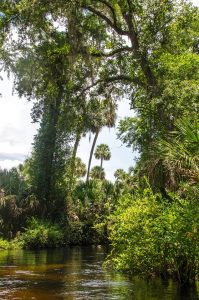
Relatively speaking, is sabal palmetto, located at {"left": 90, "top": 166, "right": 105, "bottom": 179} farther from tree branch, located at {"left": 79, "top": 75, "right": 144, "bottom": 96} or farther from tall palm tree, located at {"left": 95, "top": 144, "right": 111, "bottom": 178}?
tree branch, located at {"left": 79, "top": 75, "right": 144, "bottom": 96}

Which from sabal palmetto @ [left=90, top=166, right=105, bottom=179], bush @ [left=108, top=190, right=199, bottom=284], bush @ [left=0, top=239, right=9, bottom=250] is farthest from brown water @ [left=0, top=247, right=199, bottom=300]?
sabal palmetto @ [left=90, top=166, right=105, bottom=179]

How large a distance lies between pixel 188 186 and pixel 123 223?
141 inches

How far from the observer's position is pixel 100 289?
41.3ft

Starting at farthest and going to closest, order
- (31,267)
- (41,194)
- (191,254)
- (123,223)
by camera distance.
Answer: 1. (41,194)
2. (31,267)
3. (123,223)
4. (191,254)

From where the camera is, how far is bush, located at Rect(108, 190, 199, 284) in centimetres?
1112

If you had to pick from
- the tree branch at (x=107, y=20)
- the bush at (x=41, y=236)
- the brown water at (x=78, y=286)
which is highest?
Answer: the tree branch at (x=107, y=20)

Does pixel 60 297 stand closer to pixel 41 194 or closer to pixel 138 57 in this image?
pixel 138 57

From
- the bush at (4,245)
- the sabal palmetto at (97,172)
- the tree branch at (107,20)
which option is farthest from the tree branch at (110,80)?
the sabal palmetto at (97,172)

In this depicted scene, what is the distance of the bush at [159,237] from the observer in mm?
11125

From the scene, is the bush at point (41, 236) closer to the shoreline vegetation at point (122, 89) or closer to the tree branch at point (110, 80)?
the shoreline vegetation at point (122, 89)

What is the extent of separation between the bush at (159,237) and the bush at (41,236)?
17.1 meters

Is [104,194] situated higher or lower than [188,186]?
higher

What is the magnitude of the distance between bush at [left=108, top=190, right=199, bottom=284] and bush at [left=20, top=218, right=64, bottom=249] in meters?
17.1

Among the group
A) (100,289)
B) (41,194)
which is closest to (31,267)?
(100,289)
